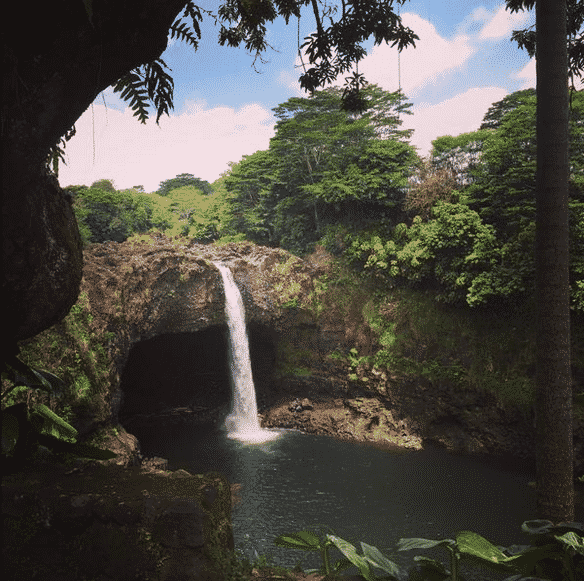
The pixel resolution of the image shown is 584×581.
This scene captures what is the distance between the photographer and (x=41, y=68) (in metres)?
1.92

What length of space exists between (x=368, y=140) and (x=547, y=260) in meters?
13.6

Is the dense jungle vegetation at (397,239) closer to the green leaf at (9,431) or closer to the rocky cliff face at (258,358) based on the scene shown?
the rocky cliff face at (258,358)

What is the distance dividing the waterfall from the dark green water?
141cm

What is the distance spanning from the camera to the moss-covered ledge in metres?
2.06

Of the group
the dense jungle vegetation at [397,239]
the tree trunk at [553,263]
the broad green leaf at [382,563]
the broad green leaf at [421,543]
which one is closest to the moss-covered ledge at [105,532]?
the broad green leaf at [382,563]

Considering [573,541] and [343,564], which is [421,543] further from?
[573,541]

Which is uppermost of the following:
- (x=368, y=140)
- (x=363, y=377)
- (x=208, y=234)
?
(x=368, y=140)

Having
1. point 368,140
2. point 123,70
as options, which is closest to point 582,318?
point 368,140

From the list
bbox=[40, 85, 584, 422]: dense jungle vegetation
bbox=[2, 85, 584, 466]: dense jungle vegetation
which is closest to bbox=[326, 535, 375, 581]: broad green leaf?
bbox=[2, 85, 584, 466]: dense jungle vegetation

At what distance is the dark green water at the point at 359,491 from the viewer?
7.75m

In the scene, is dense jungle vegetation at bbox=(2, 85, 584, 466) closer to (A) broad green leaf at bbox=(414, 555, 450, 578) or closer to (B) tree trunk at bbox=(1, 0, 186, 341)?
(B) tree trunk at bbox=(1, 0, 186, 341)

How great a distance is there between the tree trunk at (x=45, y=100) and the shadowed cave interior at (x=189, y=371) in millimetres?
12376

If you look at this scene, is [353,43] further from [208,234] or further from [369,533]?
[208,234]

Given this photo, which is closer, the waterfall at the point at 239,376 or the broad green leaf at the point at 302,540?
the broad green leaf at the point at 302,540
